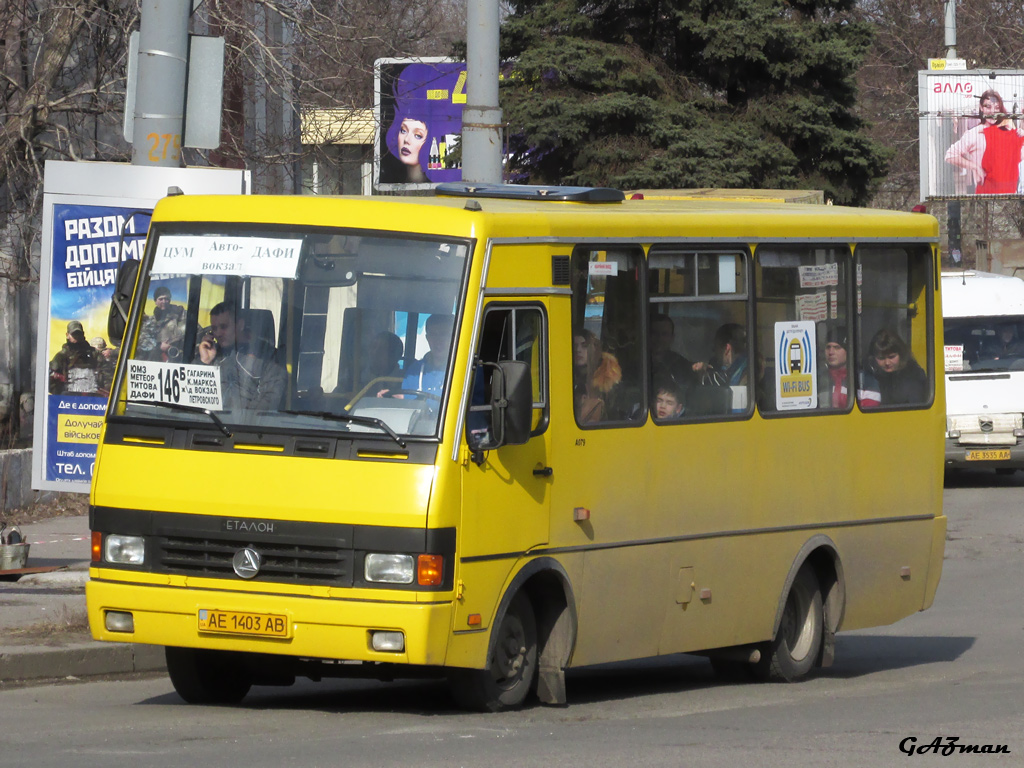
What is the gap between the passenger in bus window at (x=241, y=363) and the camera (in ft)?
26.3

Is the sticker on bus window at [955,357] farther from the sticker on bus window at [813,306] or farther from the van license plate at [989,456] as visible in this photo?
the sticker on bus window at [813,306]

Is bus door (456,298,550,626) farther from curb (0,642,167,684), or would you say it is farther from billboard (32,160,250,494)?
billboard (32,160,250,494)

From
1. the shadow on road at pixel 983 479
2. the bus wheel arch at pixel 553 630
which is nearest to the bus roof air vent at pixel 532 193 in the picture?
the bus wheel arch at pixel 553 630

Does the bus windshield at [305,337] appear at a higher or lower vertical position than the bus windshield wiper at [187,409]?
higher

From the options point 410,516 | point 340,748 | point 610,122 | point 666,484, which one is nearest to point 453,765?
point 340,748

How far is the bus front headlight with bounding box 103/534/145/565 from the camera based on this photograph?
7980 millimetres

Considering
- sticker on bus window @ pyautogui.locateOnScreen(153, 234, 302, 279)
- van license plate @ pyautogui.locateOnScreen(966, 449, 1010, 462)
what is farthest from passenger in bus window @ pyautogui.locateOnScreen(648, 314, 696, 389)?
van license plate @ pyautogui.locateOnScreen(966, 449, 1010, 462)

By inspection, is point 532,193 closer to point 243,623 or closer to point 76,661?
point 243,623

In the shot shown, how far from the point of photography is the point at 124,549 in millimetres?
8023

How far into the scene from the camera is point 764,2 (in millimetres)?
26062

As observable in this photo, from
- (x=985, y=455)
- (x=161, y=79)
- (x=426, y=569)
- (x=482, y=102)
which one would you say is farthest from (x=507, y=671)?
(x=985, y=455)

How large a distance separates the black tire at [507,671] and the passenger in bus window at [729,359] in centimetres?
199

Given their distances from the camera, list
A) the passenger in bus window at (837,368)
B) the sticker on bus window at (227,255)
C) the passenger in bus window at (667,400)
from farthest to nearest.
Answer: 1. the passenger in bus window at (837,368)
2. the passenger in bus window at (667,400)
3. the sticker on bus window at (227,255)

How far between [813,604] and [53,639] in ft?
15.2
